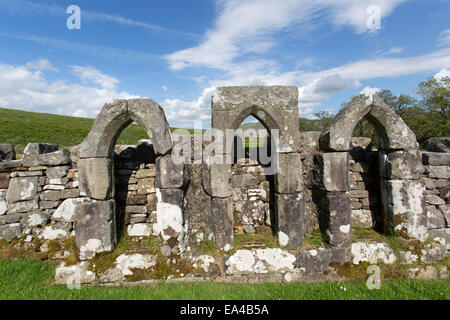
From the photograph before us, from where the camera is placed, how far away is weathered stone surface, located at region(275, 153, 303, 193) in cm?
379

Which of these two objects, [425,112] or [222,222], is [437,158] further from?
[425,112]

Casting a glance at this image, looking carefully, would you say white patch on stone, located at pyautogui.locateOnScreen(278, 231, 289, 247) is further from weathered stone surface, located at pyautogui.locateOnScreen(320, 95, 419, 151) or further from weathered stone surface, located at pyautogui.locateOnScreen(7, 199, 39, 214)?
weathered stone surface, located at pyautogui.locateOnScreen(7, 199, 39, 214)

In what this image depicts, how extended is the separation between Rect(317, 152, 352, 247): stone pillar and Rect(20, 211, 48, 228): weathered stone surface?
17.7 feet

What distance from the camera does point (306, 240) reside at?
13.1ft

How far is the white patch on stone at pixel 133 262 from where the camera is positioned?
3.70 metres

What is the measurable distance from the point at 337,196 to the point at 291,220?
92 cm

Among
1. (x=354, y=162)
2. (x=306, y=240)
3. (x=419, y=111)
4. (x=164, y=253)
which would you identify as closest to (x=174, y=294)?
(x=164, y=253)

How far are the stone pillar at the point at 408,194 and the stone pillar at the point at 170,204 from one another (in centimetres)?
379

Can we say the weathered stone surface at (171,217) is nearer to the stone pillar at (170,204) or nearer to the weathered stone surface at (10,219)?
the stone pillar at (170,204)

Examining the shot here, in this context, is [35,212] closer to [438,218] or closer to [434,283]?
[434,283]

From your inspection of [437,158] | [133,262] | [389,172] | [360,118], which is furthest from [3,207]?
[437,158]

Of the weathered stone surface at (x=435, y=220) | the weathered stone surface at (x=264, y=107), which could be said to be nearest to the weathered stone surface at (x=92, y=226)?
the weathered stone surface at (x=264, y=107)

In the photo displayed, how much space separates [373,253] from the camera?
3840mm
